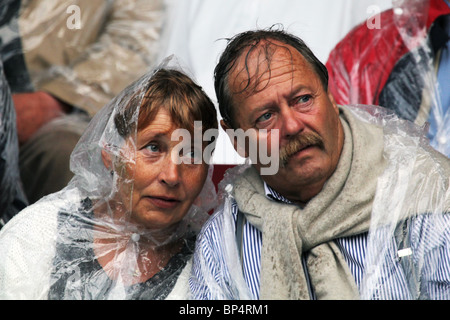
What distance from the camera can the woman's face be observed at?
78.9 inches

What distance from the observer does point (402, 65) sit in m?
2.88

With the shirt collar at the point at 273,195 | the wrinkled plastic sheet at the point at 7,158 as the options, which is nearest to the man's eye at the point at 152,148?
the shirt collar at the point at 273,195

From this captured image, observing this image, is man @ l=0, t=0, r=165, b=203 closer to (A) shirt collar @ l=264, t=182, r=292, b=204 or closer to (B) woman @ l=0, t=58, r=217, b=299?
(B) woman @ l=0, t=58, r=217, b=299

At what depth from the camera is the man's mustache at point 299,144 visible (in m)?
1.98

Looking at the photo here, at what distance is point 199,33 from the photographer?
3365 millimetres

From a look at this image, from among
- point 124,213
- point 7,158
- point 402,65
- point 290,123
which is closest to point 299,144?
point 290,123

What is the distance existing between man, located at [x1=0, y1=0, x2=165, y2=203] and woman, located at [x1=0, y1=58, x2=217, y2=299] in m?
1.00

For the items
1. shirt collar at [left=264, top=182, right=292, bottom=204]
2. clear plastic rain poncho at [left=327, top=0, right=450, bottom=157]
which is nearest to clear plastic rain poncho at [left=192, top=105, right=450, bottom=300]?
shirt collar at [left=264, top=182, right=292, bottom=204]

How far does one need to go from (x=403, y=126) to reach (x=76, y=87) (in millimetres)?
1687

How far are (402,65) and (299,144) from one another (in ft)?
3.65

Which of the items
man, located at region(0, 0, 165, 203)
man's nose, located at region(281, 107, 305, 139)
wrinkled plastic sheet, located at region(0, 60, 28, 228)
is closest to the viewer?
man's nose, located at region(281, 107, 305, 139)

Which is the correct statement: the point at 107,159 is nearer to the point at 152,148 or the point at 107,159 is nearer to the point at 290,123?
the point at 152,148

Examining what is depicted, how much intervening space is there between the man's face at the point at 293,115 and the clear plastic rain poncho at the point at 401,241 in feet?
0.63
